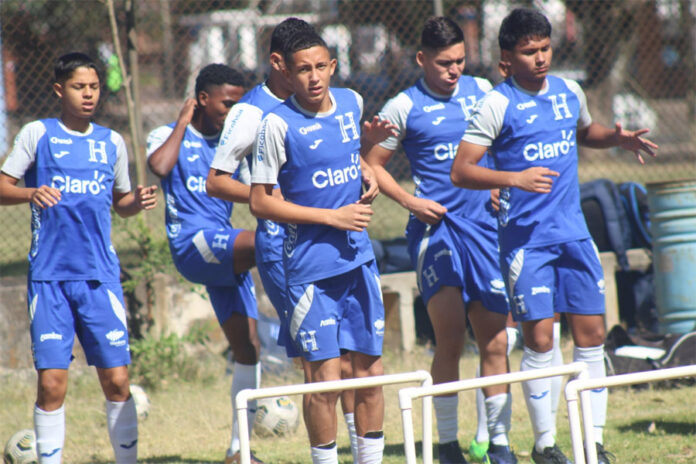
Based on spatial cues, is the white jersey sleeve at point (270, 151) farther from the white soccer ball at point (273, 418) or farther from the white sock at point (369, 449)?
the white soccer ball at point (273, 418)

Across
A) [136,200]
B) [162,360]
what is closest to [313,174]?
[136,200]

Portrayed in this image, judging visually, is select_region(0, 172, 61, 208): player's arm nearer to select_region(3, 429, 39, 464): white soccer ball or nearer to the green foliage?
select_region(3, 429, 39, 464): white soccer ball

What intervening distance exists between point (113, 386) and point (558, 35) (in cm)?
1226

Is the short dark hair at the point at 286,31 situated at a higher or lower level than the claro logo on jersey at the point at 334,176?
higher

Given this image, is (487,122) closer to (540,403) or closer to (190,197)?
(540,403)

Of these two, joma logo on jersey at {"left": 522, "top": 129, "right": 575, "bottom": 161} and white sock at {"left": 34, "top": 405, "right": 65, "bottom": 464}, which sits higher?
joma logo on jersey at {"left": 522, "top": 129, "right": 575, "bottom": 161}

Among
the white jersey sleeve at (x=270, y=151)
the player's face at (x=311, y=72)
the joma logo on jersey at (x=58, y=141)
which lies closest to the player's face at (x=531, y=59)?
the player's face at (x=311, y=72)

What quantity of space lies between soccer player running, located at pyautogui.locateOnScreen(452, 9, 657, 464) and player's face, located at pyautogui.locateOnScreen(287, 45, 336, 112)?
954 mm

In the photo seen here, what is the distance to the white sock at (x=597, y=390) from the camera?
4.69 metres

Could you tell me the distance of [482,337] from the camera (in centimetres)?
497

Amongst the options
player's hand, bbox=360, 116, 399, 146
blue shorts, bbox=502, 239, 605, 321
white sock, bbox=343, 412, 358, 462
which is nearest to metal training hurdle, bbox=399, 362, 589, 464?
white sock, bbox=343, 412, 358, 462

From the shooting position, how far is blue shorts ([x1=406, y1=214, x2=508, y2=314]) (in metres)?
4.95

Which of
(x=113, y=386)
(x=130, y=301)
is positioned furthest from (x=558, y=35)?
(x=113, y=386)

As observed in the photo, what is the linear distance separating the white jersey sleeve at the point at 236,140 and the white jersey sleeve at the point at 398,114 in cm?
85
